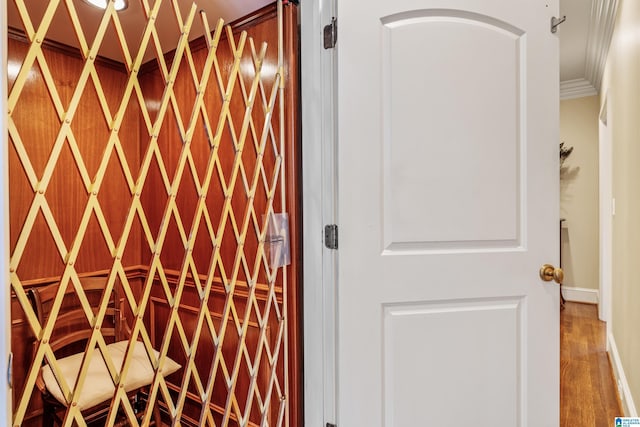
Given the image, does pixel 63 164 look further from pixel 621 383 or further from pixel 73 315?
pixel 621 383

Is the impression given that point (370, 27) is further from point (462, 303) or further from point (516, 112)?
point (462, 303)

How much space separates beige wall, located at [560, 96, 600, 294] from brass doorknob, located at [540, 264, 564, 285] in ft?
11.2

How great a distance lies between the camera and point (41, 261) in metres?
1.85

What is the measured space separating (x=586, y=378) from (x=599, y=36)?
2505mm

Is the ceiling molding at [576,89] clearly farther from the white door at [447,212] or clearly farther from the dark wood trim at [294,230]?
the dark wood trim at [294,230]

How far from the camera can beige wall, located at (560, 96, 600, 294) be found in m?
4.04

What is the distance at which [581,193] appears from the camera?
410 centimetres

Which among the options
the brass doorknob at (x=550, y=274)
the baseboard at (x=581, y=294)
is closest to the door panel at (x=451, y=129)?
the brass doorknob at (x=550, y=274)

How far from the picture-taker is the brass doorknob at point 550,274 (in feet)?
4.42

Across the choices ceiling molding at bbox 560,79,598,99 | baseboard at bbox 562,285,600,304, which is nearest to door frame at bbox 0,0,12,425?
ceiling molding at bbox 560,79,598,99

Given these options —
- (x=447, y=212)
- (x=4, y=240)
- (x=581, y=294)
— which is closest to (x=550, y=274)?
(x=447, y=212)

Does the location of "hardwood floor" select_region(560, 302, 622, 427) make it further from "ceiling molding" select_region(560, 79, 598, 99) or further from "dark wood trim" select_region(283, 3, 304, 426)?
"ceiling molding" select_region(560, 79, 598, 99)

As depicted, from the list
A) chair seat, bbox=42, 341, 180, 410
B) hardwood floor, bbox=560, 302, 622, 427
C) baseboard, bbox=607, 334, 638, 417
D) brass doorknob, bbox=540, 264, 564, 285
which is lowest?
hardwood floor, bbox=560, 302, 622, 427

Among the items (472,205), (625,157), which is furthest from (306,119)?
(625,157)
